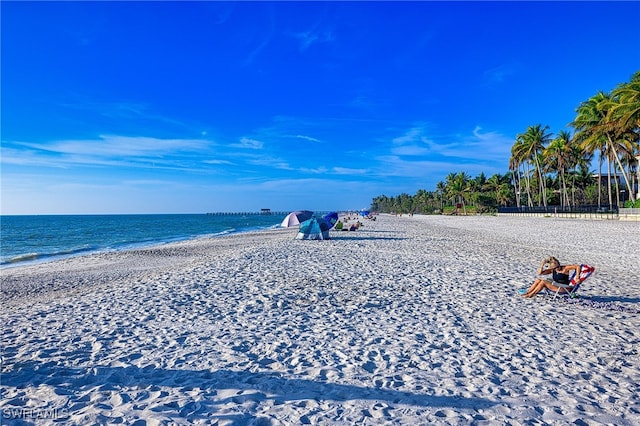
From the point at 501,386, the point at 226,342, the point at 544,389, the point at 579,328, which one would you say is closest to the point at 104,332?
the point at 226,342

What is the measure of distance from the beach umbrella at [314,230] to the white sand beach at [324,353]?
1218 centimetres

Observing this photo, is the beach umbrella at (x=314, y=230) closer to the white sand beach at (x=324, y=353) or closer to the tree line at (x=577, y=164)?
the white sand beach at (x=324, y=353)

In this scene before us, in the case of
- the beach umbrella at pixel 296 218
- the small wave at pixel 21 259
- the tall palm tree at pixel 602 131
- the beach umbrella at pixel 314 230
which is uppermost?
the tall palm tree at pixel 602 131

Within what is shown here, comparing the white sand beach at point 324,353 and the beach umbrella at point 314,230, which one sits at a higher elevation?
the beach umbrella at point 314,230

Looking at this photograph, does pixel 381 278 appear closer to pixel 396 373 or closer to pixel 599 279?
pixel 599 279

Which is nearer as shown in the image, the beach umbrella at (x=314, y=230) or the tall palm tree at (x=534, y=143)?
the beach umbrella at (x=314, y=230)

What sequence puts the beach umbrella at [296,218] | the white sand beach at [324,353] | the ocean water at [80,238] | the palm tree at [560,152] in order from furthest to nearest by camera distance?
the palm tree at [560,152], the ocean water at [80,238], the beach umbrella at [296,218], the white sand beach at [324,353]

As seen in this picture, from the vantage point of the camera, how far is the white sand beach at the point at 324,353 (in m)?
3.74

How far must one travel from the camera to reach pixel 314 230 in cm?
2247

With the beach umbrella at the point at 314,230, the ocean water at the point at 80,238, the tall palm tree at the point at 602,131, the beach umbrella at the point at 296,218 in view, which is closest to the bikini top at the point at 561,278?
the beach umbrella at the point at 314,230

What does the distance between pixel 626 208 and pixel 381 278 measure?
119 ft

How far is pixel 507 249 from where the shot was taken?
54.6 feet

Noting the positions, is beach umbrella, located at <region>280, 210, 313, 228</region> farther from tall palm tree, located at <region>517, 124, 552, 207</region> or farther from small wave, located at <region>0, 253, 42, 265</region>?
tall palm tree, located at <region>517, 124, 552, 207</region>

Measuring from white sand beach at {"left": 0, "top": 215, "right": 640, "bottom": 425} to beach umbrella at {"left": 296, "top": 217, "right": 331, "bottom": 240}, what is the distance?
1218 centimetres
